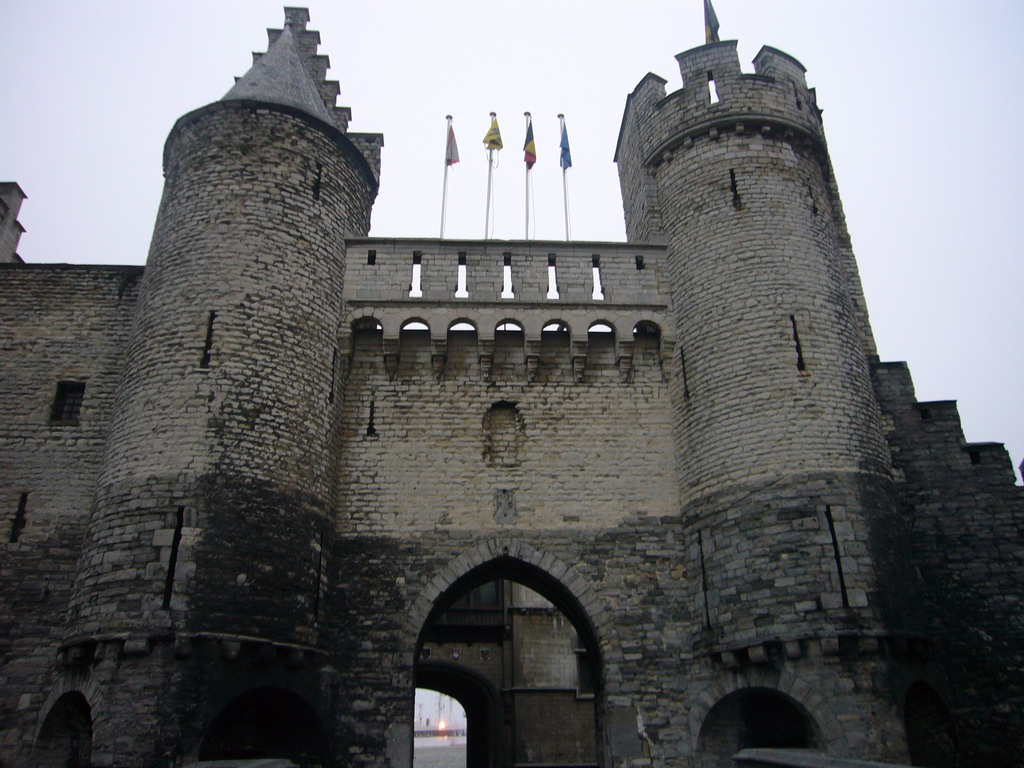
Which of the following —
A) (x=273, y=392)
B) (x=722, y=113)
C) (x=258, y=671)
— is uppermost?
(x=722, y=113)

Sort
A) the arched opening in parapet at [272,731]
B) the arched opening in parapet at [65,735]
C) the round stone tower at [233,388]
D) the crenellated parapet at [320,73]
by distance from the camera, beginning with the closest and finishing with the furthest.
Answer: the arched opening in parapet at [65,735] < the round stone tower at [233,388] < the arched opening in parapet at [272,731] < the crenellated parapet at [320,73]

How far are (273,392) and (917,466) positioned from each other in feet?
32.6

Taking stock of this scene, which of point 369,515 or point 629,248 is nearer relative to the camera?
point 369,515

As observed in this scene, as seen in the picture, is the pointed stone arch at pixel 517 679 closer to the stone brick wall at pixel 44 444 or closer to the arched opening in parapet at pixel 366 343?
the arched opening in parapet at pixel 366 343

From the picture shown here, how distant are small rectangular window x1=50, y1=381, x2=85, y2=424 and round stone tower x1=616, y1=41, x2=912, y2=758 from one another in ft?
33.2

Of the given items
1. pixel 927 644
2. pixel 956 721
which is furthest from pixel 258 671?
pixel 956 721

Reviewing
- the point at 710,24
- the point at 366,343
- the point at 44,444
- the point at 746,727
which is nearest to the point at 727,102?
the point at 710,24

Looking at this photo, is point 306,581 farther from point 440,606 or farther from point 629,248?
point 629,248

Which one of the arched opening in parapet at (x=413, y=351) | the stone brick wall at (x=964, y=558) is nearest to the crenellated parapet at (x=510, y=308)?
the arched opening in parapet at (x=413, y=351)

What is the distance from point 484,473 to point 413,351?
98.7 inches

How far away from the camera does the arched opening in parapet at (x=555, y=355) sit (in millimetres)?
12742

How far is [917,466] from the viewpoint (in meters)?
11.8

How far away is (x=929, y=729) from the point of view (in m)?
10.2

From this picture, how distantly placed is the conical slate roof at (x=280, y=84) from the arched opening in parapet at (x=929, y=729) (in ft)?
41.6
